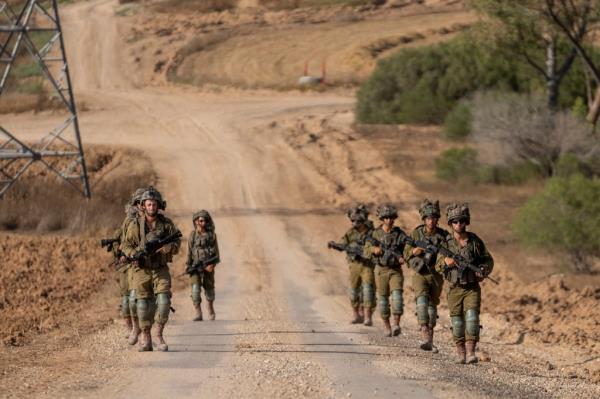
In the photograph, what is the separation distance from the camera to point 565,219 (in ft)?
82.2

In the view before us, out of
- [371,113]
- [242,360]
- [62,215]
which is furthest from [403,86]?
[242,360]

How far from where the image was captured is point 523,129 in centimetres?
3341

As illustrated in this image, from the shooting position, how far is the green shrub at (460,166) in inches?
1352

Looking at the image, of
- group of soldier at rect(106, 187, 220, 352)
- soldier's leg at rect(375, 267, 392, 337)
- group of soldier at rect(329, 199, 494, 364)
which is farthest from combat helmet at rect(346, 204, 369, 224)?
group of soldier at rect(106, 187, 220, 352)

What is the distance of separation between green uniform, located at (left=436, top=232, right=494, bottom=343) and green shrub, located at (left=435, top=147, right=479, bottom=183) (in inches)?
823

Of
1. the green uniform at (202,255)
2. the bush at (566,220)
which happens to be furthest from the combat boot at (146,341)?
the bush at (566,220)

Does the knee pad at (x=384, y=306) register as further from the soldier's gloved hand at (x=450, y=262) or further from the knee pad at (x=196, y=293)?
the knee pad at (x=196, y=293)

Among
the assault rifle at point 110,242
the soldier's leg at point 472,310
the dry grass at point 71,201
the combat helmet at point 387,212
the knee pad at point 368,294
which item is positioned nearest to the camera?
the soldier's leg at point 472,310

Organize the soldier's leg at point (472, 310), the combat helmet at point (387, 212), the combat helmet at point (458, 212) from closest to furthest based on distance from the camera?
the combat helmet at point (458, 212)
the soldier's leg at point (472, 310)
the combat helmet at point (387, 212)

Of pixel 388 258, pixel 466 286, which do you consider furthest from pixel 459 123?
pixel 466 286

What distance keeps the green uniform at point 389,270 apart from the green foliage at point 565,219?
969 centimetres

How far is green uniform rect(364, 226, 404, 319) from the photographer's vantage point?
15609 millimetres

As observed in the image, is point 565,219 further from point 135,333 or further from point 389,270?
point 135,333

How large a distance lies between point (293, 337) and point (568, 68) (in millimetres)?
23950
